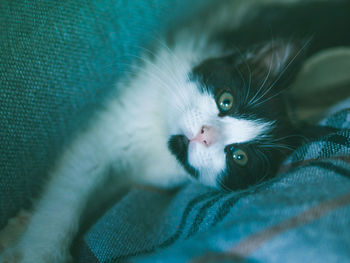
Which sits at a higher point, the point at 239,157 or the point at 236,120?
the point at 236,120

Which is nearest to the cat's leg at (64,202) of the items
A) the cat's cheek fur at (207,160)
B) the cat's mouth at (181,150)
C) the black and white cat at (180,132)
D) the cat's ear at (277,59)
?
the black and white cat at (180,132)

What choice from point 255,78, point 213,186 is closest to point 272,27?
point 255,78

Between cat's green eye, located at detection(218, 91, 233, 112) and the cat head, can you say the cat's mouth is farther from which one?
cat's green eye, located at detection(218, 91, 233, 112)

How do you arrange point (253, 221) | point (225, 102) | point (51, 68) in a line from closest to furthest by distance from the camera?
1. point (253, 221)
2. point (51, 68)
3. point (225, 102)

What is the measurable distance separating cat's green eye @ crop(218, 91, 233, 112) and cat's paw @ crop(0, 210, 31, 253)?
0.75 metres

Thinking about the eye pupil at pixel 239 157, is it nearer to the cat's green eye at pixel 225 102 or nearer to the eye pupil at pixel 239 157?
the eye pupil at pixel 239 157

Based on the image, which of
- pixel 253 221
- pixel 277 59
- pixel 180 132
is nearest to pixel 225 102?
pixel 180 132

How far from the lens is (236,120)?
96cm

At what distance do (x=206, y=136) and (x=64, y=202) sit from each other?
1.78 feet

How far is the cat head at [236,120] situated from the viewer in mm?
923

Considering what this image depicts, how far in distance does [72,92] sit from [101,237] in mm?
469

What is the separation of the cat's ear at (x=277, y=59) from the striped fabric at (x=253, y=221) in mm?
268

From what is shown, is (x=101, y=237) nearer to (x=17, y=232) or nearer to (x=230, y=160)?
(x=17, y=232)

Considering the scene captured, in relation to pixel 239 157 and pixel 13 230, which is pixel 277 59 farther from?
pixel 13 230
